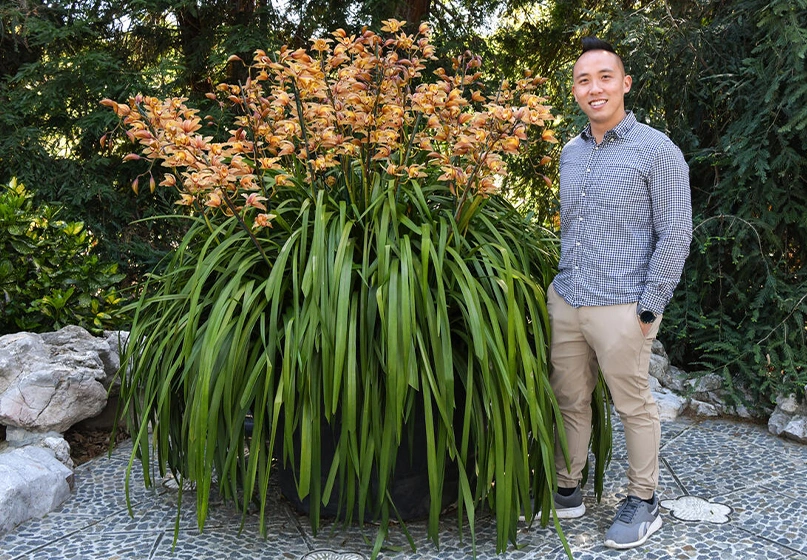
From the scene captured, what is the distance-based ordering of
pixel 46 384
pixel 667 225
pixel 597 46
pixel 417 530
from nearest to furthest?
1. pixel 667 225
2. pixel 597 46
3. pixel 417 530
4. pixel 46 384

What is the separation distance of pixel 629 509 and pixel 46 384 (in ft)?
6.74

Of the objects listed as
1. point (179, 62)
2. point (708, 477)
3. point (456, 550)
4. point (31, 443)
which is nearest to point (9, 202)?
point (31, 443)

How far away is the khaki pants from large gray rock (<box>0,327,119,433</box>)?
68.4 inches

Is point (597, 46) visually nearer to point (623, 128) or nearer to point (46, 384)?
point (623, 128)

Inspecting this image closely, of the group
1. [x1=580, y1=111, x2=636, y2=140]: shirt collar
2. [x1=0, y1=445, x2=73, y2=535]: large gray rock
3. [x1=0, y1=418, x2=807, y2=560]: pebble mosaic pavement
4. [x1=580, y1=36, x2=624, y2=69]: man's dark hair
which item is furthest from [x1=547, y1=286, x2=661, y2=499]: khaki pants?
[x1=0, y1=445, x2=73, y2=535]: large gray rock

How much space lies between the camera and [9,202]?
321 cm

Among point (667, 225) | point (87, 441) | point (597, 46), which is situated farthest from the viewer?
point (87, 441)

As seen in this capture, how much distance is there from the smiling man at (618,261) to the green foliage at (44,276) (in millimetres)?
2114

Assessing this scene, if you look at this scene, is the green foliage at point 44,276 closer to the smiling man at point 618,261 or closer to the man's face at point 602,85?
the smiling man at point 618,261

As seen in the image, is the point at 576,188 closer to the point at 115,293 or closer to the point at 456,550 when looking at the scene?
the point at 456,550

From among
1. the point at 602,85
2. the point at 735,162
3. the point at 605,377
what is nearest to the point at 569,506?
the point at 605,377

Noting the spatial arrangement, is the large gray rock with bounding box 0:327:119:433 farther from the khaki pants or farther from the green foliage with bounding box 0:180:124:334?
the khaki pants

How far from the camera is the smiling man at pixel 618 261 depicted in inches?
76.5

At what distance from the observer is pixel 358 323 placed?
1.99 m
